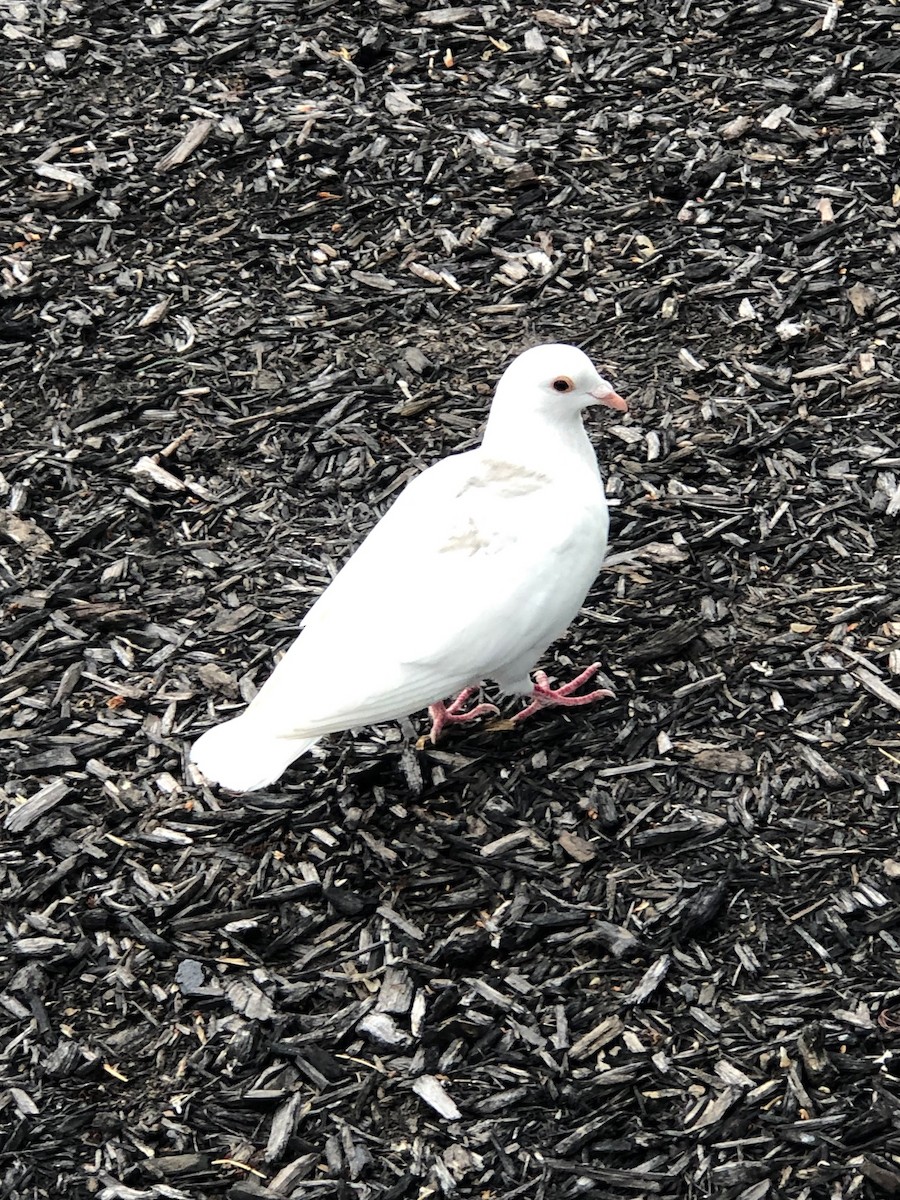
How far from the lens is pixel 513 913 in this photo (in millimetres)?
3555

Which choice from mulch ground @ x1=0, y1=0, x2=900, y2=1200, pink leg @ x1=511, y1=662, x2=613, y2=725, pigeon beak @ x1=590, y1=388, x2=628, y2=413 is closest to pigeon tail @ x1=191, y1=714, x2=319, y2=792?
mulch ground @ x1=0, y1=0, x2=900, y2=1200

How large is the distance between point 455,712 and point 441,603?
2.21ft

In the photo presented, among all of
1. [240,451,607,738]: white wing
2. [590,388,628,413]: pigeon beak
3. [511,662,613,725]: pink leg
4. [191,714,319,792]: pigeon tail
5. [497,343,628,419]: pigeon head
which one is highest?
[497,343,628,419]: pigeon head

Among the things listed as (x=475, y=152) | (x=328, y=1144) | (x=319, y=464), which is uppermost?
(x=475, y=152)

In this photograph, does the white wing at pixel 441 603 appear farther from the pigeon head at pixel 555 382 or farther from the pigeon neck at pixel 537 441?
the pigeon head at pixel 555 382

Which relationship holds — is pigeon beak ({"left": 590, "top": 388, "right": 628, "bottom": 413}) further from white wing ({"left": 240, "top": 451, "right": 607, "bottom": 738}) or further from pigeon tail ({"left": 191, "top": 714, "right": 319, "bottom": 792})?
pigeon tail ({"left": 191, "top": 714, "right": 319, "bottom": 792})

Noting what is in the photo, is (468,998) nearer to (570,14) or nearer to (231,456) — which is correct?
(231,456)

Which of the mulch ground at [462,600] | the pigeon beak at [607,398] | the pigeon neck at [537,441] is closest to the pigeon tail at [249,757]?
the mulch ground at [462,600]

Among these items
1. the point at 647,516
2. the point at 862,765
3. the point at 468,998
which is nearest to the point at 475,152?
the point at 647,516

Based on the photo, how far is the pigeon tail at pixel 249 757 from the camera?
3496 millimetres

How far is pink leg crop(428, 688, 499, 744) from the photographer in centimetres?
398

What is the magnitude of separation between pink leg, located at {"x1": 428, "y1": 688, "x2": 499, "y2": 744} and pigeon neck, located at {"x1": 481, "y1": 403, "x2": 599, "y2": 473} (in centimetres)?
65

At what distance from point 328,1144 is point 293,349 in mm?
2891

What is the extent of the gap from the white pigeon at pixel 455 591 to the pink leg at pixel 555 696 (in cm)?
10
